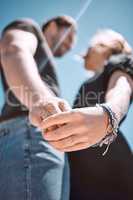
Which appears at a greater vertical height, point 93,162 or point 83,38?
point 83,38

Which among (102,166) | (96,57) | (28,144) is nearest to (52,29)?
(96,57)

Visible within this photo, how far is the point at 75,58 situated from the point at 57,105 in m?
0.58

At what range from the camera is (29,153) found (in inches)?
23.7

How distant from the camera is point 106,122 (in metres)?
0.57

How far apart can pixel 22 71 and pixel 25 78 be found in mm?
19

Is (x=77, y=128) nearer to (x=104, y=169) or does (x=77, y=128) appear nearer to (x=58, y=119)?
(x=58, y=119)

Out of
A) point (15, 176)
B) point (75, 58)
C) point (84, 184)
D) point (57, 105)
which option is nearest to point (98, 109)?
point (57, 105)

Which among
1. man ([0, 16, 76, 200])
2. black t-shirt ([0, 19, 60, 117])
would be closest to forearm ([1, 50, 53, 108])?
man ([0, 16, 76, 200])

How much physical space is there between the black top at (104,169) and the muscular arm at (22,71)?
249 mm

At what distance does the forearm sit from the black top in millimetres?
282

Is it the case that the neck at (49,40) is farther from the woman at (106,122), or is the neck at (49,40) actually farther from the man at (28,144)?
the man at (28,144)

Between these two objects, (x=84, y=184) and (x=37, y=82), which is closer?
(x=37, y=82)

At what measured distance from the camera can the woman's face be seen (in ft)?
3.70

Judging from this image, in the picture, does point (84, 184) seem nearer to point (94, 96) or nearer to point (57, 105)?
point (94, 96)
